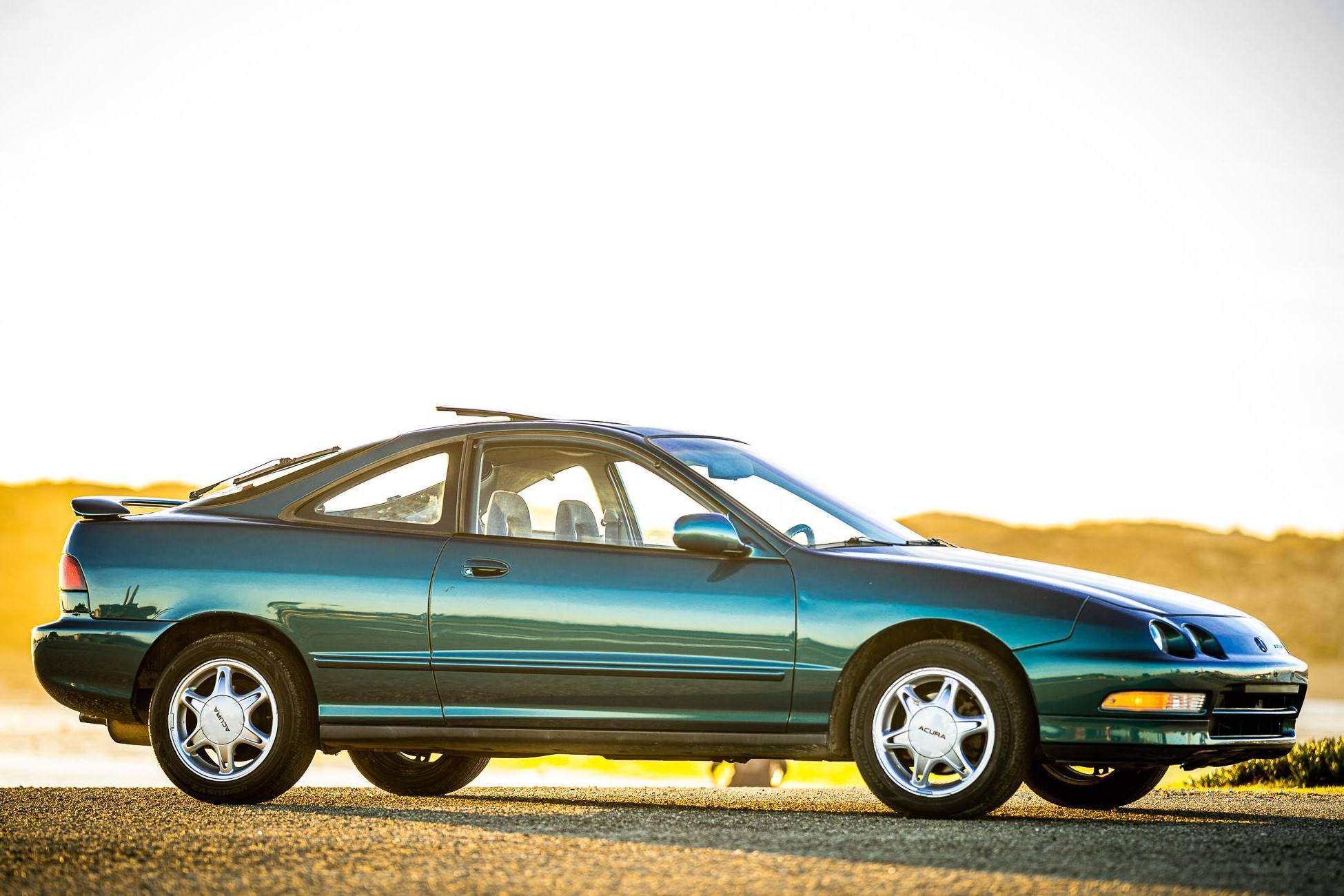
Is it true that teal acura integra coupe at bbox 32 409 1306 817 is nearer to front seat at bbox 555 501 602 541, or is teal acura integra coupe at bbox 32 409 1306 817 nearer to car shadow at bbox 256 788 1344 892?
front seat at bbox 555 501 602 541

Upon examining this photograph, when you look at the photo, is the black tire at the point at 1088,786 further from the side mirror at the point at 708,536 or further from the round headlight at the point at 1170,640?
the side mirror at the point at 708,536

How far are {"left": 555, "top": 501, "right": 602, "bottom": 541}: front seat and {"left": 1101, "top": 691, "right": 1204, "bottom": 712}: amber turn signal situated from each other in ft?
7.87

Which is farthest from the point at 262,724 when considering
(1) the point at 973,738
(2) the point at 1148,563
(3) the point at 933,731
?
(2) the point at 1148,563

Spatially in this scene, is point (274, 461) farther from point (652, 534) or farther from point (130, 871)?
point (130, 871)

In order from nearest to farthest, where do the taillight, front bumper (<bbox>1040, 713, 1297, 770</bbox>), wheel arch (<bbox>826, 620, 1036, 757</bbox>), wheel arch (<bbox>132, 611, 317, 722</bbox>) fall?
front bumper (<bbox>1040, 713, 1297, 770</bbox>) < wheel arch (<bbox>826, 620, 1036, 757</bbox>) < wheel arch (<bbox>132, 611, 317, 722</bbox>) < the taillight

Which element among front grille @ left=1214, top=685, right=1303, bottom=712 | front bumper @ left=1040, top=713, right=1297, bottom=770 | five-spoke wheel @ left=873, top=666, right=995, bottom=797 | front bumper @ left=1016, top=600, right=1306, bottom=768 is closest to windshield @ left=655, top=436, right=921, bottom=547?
five-spoke wheel @ left=873, top=666, right=995, bottom=797

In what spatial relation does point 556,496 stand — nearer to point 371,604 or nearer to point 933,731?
point 371,604

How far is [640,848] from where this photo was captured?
605 centimetres

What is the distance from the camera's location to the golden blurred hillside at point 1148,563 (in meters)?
78.4

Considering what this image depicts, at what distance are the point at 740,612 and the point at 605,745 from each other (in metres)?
0.87

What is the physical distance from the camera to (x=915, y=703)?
22.9 feet

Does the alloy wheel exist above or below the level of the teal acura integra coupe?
below

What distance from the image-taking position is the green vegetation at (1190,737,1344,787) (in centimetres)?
1127

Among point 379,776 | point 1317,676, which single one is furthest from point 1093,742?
point 1317,676
